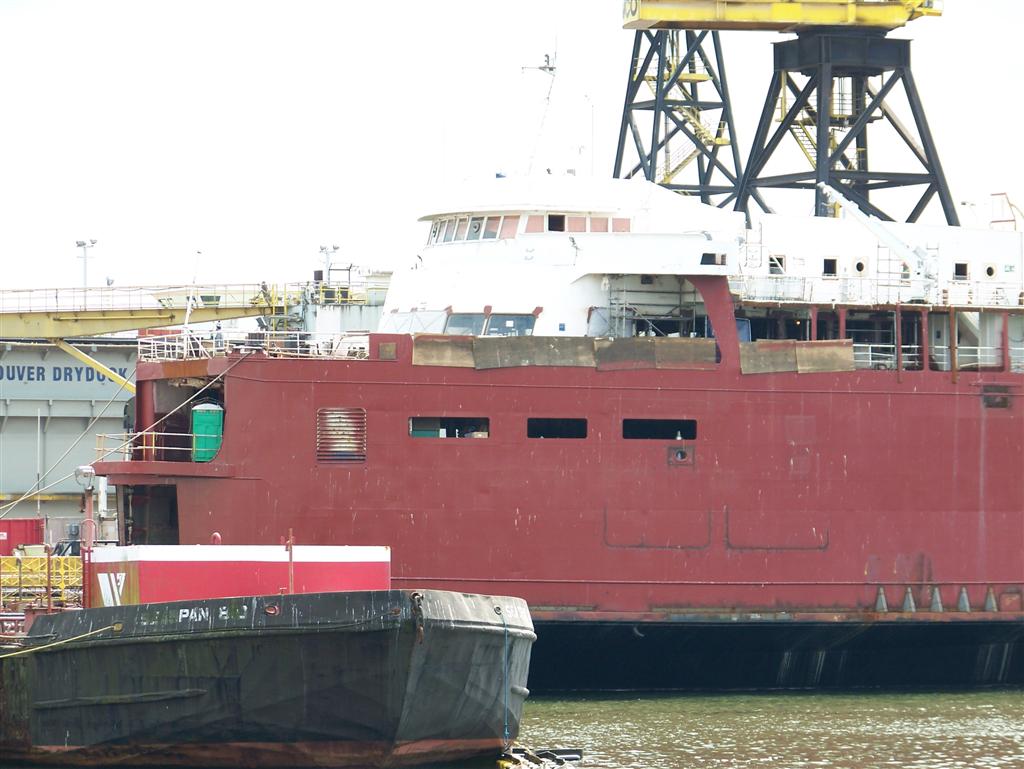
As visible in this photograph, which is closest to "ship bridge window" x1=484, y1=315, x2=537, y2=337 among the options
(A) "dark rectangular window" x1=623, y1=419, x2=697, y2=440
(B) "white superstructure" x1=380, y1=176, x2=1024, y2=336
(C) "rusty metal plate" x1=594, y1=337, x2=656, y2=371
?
(B) "white superstructure" x1=380, y1=176, x2=1024, y2=336

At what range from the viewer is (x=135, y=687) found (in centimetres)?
1898

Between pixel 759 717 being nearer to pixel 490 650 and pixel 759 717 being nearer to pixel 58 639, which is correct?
pixel 490 650

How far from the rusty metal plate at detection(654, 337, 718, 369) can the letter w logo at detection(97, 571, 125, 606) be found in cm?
825

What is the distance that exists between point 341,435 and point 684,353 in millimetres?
4816

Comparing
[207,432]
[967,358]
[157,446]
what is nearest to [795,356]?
[967,358]

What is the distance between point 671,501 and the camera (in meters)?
25.4

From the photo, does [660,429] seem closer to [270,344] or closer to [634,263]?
[634,263]

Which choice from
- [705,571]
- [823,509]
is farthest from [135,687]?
[823,509]

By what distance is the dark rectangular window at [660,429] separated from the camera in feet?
83.3

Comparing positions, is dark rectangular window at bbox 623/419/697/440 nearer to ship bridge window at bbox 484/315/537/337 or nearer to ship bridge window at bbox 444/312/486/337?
ship bridge window at bbox 484/315/537/337

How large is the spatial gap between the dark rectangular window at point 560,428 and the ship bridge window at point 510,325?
154cm

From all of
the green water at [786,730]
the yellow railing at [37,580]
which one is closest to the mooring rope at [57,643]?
the yellow railing at [37,580]

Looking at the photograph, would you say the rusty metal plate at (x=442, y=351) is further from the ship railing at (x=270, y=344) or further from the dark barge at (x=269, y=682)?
the dark barge at (x=269, y=682)

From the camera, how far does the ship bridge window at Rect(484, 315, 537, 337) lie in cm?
2605
